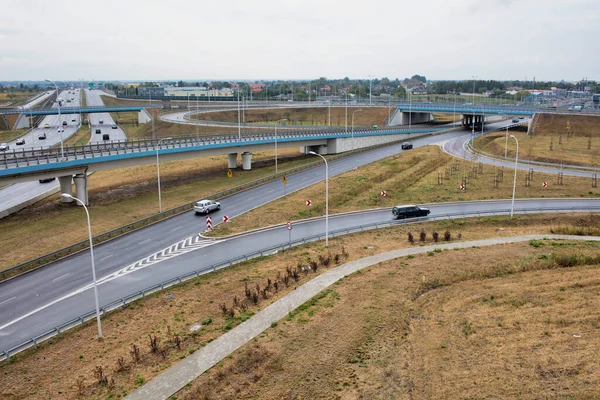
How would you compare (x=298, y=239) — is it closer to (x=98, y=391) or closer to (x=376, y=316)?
(x=376, y=316)

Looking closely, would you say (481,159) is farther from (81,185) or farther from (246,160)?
(81,185)

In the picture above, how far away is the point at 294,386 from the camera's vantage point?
2020 cm

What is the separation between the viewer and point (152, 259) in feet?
119

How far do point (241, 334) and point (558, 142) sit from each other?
83.7 metres

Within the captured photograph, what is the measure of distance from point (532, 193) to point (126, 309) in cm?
4654

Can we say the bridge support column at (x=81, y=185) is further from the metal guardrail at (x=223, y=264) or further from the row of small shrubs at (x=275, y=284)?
the row of small shrubs at (x=275, y=284)

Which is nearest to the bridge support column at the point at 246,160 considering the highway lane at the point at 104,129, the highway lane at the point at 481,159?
the highway lane at the point at 481,159

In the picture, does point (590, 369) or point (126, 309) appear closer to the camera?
point (590, 369)

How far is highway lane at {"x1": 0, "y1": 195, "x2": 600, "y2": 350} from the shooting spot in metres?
26.9

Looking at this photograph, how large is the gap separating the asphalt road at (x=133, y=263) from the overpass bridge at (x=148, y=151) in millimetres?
13107

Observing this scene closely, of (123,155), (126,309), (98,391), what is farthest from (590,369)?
(123,155)

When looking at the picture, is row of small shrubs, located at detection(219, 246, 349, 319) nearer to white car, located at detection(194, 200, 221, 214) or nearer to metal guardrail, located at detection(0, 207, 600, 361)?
metal guardrail, located at detection(0, 207, 600, 361)

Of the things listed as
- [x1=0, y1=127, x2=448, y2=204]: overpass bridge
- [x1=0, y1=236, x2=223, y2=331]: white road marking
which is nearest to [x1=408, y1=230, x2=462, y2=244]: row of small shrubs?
[x1=0, y1=236, x2=223, y2=331]: white road marking

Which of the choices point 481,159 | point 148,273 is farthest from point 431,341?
point 481,159
